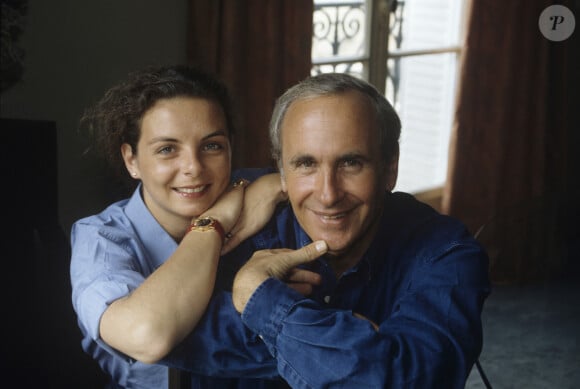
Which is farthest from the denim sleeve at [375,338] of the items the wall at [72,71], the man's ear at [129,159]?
the wall at [72,71]

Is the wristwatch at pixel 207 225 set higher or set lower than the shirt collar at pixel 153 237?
higher

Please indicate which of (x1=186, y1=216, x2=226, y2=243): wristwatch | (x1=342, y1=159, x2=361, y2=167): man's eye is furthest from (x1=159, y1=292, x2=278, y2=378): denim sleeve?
(x1=342, y1=159, x2=361, y2=167): man's eye

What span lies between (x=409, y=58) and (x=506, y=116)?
0.42 meters

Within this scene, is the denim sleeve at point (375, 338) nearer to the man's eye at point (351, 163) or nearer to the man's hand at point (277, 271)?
the man's hand at point (277, 271)

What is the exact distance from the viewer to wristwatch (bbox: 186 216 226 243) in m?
0.85

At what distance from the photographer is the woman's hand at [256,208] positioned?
903 mm

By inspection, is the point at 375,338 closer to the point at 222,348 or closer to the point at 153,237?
the point at 222,348

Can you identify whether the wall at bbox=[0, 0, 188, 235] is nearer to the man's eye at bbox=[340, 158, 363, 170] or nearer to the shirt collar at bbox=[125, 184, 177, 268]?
the shirt collar at bbox=[125, 184, 177, 268]

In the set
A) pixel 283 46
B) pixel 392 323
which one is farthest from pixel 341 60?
pixel 392 323

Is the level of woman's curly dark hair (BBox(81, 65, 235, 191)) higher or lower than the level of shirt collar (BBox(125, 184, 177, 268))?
higher

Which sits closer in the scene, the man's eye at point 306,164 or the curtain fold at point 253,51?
the man's eye at point 306,164

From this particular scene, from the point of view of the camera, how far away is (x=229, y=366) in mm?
778

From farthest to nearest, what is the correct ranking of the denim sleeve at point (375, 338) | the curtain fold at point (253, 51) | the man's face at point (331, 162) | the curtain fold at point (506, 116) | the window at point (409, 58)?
the curtain fold at point (506, 116) < the window at point (409, 58) < the curtain fold at point (253, 51) < the man's face at point (331, 162) < the denim sleeve at point (375, 338)

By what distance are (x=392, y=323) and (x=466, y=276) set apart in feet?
0.37
